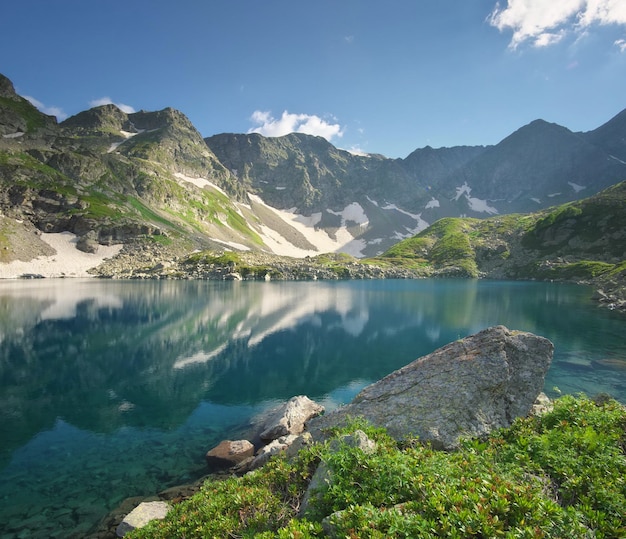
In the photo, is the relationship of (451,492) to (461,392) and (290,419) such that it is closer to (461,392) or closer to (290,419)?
(461,392)

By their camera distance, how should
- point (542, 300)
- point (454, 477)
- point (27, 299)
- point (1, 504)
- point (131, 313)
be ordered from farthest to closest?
point (542, 300) < point (27, 299) < point (131, 313) < point (1, 504) < point (454, 477)

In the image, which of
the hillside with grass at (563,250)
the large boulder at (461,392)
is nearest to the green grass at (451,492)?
the large boulder at (461,392)

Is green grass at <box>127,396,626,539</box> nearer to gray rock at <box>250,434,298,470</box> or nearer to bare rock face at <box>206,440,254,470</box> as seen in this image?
gray rock at <box>250,434,298,470</box>

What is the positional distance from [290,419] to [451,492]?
1711cm

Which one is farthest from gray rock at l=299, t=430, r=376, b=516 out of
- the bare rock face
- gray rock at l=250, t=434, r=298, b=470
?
the bare rock face

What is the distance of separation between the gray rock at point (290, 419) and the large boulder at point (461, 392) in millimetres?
5441

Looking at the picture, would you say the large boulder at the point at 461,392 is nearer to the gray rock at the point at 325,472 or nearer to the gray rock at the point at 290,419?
the gray rock at the point at 325,472

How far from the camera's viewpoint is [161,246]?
17912cm

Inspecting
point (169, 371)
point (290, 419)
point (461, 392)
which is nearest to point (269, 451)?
point (290, 419)

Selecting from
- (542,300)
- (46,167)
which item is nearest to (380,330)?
(542,300)

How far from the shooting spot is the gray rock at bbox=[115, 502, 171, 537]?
511 inches

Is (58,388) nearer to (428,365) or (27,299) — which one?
(428,365)

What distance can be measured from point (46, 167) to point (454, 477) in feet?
777

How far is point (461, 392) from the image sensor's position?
13.9m
